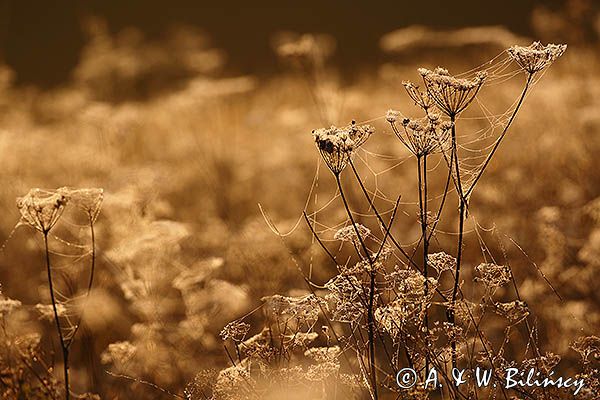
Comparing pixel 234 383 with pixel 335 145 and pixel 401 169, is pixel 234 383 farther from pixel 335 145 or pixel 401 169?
pixel 401 169

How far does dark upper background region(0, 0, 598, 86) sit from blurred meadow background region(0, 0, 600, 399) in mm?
19

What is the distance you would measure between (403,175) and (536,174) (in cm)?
83

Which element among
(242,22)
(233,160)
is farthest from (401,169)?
(242,22)

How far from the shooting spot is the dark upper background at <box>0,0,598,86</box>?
6309 mm

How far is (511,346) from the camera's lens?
123 inches

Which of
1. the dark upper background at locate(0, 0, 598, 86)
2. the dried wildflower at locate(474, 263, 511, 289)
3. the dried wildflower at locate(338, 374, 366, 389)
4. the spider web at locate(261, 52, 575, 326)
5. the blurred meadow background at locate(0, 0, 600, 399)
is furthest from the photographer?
the dark upper background at locate(0, 0, 598, 86)

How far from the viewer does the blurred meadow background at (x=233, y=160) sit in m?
3.08

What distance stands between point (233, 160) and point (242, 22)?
7.05ft

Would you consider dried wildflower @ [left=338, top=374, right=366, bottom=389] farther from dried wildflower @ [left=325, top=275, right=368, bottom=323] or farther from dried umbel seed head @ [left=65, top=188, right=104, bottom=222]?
dried umbel seed head @ [left=65, top=188, right=104, bottom=222]

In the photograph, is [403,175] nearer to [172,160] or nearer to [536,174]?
[536,174]

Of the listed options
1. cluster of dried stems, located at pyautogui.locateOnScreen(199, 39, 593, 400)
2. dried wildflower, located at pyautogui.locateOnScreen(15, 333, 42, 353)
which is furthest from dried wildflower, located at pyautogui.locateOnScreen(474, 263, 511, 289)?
dried wildflower, located at pyautogui.locateOnScreen(15, 333, 42, 353)

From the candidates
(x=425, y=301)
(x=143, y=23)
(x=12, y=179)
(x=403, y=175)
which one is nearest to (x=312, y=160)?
(x=403, y=175)

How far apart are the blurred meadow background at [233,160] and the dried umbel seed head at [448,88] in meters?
0.51

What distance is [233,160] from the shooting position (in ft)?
17.0
